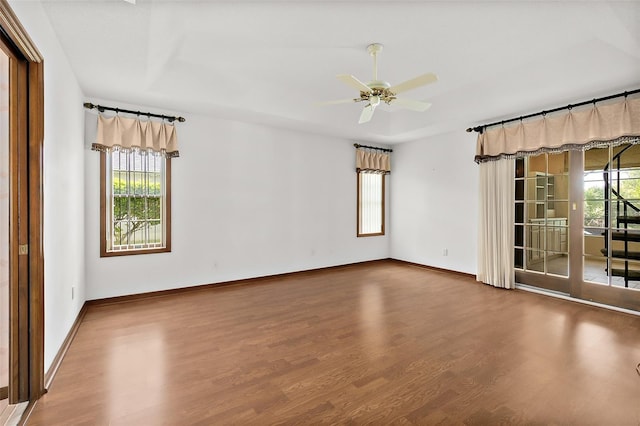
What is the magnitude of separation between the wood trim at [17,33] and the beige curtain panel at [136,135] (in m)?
1.96

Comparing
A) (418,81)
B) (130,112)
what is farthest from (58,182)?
(418,81)

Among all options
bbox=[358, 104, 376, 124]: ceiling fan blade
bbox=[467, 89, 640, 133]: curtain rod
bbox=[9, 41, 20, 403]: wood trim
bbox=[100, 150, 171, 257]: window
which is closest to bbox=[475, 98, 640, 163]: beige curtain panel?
bbox=[467, 89, 640, 133]: curtain rod

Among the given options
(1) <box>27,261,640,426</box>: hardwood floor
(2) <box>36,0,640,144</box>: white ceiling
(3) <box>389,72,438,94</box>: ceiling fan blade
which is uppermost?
(2) <box>36,0,640,144</box>: white ceiling

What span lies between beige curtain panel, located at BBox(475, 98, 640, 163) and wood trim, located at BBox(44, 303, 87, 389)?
18.6 ft

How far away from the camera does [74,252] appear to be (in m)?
3.18

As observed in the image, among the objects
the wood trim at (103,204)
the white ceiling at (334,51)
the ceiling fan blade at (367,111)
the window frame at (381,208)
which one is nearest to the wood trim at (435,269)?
the window frame at (381,208)

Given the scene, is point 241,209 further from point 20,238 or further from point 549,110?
point 549,110

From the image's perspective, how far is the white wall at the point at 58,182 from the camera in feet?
7.38

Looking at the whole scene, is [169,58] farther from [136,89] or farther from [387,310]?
[387,310]

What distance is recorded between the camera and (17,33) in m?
1.79

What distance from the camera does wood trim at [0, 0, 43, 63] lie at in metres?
1.64

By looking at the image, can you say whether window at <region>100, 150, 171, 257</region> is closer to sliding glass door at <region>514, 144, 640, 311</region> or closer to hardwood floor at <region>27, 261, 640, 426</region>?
hardwood floor at <region>27, 261, 640, 426</region>

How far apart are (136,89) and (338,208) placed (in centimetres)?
385

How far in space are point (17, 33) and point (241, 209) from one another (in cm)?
342
